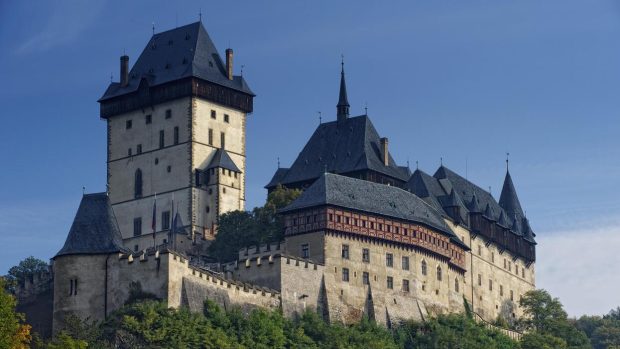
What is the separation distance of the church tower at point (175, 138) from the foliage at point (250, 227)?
108 inches

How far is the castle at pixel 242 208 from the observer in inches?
4377

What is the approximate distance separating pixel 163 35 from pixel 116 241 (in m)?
33.8

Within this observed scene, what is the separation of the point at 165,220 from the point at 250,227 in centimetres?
866

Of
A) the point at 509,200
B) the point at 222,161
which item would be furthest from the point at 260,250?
the point at 509,200

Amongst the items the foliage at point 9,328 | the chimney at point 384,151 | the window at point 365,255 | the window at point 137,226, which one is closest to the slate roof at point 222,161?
the window at point 137,226

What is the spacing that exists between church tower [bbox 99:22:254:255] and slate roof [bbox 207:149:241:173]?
0.22ft

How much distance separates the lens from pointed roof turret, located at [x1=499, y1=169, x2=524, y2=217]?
15562 centimetres

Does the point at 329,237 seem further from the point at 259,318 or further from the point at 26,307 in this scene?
the point at 26,307

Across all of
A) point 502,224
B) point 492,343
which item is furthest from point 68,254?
point 502,224

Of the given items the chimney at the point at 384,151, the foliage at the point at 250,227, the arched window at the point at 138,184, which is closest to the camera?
the foliage at the point at 250,227

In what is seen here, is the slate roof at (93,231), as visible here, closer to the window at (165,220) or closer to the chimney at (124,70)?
the window at (165,220)

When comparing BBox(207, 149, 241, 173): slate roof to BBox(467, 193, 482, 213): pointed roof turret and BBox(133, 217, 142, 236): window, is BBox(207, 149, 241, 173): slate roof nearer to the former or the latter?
BBox(133, 217, 142, 236): window

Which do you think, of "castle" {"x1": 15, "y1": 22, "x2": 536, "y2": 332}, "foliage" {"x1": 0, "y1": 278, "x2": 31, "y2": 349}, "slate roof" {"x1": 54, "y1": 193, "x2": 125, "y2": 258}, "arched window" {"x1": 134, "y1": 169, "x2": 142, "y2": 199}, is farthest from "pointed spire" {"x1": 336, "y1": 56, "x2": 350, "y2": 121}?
"foliage" {"x1": 0, "y1": 278, "x2": 31, "y2": 349}

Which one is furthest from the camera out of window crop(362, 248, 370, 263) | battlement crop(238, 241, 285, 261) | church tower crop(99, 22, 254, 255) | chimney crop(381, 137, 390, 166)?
chimney crop(381, 137, 390, 166)
